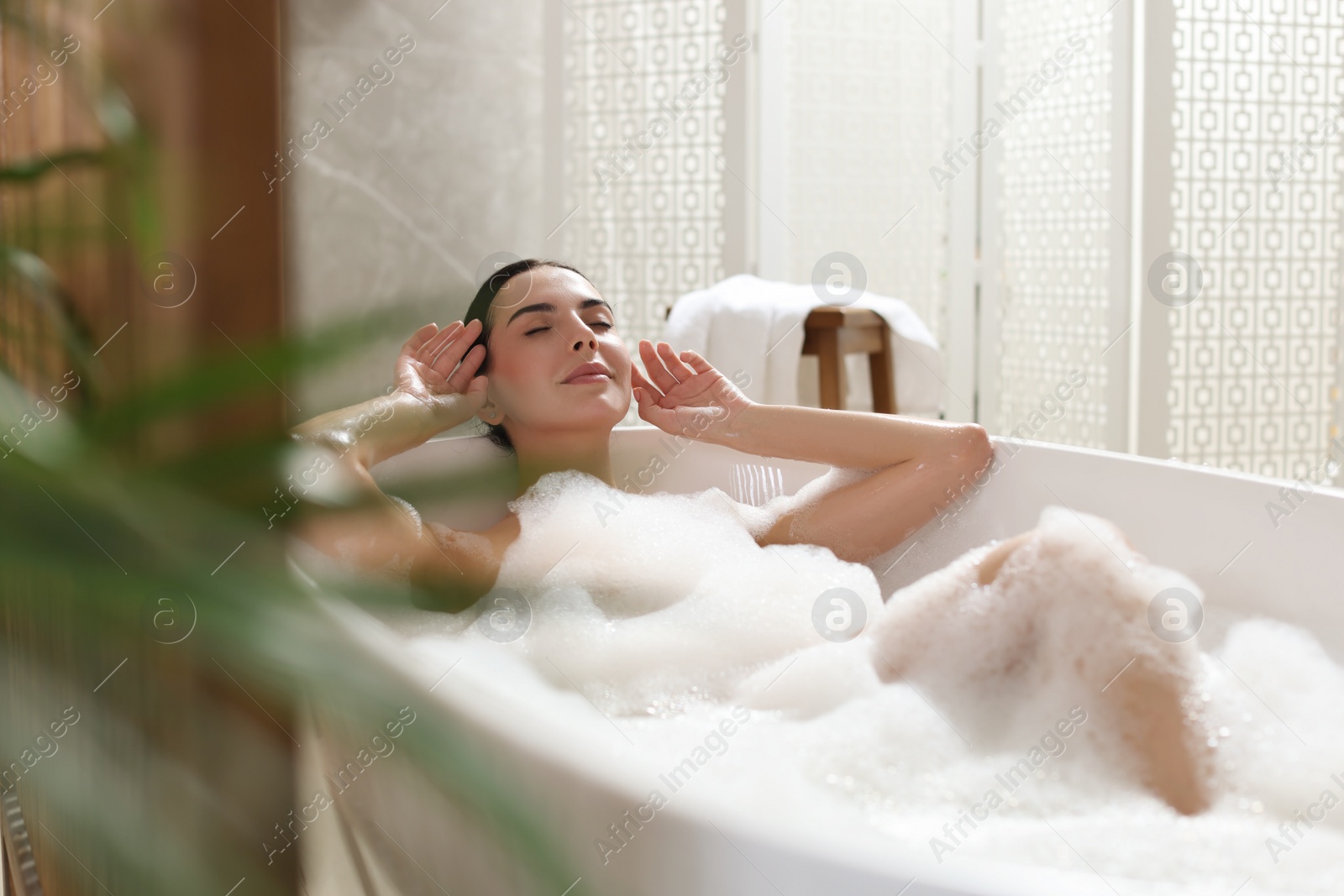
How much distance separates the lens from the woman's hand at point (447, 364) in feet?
4.93

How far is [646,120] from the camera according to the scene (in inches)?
116

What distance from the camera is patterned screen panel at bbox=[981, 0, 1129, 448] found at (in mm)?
3043

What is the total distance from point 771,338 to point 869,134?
1.06 metres

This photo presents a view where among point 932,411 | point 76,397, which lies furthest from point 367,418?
point 932,411

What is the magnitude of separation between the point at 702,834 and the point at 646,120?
257cm

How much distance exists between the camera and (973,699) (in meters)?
1.10

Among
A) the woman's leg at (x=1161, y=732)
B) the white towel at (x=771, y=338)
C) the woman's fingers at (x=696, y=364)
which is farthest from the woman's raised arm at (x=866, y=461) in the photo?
the white towel at (x=771, y=338)

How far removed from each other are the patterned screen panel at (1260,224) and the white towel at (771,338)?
884mm

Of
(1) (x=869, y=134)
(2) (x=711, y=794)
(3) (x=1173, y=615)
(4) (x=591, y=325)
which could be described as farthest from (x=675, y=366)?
(1) (x=869, y=134)

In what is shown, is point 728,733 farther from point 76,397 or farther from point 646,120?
point 646,120

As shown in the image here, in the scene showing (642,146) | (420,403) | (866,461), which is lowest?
(866,461)

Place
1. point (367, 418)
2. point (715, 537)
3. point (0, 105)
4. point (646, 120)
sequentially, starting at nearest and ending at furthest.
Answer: point (0, 105)
point (367, 418)
point (715, 537)
point (646, 120)

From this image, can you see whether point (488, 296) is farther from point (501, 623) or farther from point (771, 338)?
point (771, 338)

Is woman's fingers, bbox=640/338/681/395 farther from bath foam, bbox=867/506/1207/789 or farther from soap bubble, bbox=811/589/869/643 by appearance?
bath foam, bbox=867/506/1207/789
